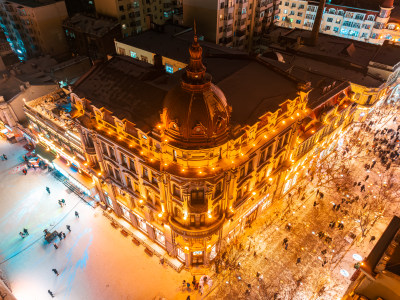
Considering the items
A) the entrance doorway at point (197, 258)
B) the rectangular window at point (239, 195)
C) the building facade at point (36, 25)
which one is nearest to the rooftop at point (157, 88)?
the rectangular window at point (239, 195)

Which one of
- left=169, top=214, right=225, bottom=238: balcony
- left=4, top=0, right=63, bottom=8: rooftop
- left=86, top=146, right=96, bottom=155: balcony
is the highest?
left=4, top=0, right=63, bottom=8: rooftop

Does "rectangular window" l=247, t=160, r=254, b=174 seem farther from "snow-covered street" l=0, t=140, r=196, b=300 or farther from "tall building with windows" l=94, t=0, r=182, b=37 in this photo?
"tall building with windows" l=94, t=0, r=182, b=37

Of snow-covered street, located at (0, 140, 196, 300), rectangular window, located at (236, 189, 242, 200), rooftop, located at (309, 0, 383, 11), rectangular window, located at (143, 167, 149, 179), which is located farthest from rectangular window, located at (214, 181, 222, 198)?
rooftop, located at (309, 0, 383, 11)

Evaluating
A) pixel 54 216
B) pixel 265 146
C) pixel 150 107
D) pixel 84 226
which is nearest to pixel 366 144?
pixel 265 146

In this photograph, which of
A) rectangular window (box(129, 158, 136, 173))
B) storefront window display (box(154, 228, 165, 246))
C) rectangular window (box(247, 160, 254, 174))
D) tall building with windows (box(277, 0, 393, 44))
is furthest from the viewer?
tall building with windows (box(277, 0, 393, 44))

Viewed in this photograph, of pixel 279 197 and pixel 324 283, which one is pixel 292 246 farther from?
pixel 279 197

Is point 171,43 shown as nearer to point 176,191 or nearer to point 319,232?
point 176,191

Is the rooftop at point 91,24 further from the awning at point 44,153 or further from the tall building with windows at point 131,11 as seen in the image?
the awning at point 44,153
